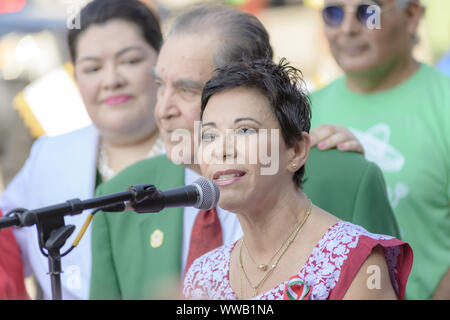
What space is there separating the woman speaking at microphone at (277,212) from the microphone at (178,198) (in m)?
0.14

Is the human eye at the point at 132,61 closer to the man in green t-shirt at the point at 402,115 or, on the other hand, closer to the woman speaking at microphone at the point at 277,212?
the man in green t-shirt at the point at 402,115

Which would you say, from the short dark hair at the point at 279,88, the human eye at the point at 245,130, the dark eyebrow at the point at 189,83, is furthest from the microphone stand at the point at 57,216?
the dark eyebrow at the point at 189,83

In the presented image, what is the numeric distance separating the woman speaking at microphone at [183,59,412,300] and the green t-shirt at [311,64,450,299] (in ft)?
3.69

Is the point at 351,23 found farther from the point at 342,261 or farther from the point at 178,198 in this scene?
the point at 178,198

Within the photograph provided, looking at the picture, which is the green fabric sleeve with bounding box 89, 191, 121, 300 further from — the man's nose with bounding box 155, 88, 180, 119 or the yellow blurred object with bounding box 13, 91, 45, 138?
the yellow blurred object with bounding box 13, 91, 45, 138

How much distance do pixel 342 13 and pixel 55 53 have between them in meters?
5.13

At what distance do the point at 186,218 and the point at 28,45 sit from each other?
5.85 m

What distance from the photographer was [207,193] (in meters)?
1.87

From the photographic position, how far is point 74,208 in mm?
1833

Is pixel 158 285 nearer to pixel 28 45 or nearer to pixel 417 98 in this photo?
pixel 417 98

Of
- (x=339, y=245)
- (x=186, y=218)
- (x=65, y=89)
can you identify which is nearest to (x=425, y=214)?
(x=186, y=218)

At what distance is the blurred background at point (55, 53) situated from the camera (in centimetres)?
489

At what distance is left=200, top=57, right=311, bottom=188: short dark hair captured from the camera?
2105 millimetres

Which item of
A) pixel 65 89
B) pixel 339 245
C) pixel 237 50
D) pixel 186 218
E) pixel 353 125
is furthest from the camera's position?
pixel 65 89
